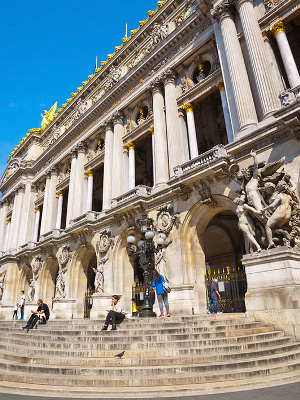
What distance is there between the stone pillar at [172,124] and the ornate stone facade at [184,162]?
73 mm

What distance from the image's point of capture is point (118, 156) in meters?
22.0

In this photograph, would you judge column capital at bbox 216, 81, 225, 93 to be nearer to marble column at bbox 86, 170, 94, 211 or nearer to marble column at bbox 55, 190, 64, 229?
marble column at bbox 86, 170, 94, 211

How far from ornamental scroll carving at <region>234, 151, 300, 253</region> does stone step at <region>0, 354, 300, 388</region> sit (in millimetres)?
4630

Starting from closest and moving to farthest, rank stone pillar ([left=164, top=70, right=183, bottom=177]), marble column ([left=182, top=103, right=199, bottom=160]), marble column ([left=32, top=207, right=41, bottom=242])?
marble column ([left=182, top=103, right=199, bottom=160]) < stone pillar ([left=164, top=70, right=183, bottom=177]) < marble column ([left=32, top=207, right=41, bottom=242])

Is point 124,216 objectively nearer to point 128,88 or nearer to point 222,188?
point 222,188

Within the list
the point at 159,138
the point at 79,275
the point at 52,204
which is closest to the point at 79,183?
the point at 52,204

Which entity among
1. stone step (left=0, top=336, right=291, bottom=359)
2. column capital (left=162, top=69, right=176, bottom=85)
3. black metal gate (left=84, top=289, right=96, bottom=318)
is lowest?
stone step (left=0, top=336, right=291, bottom=359)

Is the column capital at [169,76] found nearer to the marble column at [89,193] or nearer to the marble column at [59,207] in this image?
the marble column at [89,193]

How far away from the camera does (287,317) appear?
8922 millimetres

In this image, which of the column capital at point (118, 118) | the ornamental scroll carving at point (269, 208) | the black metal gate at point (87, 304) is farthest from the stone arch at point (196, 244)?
the column capital at point (118, 118)

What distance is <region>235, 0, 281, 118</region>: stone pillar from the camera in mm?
13195

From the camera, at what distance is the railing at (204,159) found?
45.0 feet

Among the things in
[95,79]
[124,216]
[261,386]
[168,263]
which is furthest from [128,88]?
[261,386]

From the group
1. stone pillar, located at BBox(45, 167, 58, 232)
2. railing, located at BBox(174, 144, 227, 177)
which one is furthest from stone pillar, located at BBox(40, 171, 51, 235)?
railing, located at BBox(174, 144, 227, 177)
